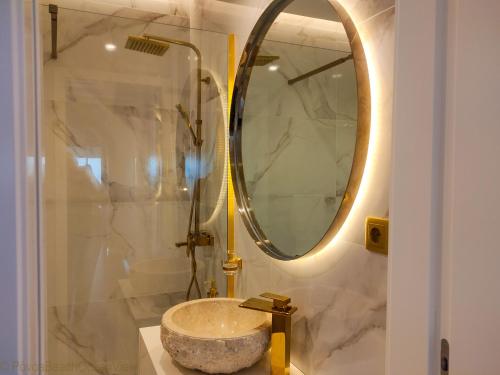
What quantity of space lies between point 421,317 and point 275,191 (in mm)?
750

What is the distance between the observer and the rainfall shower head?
80.7 inches

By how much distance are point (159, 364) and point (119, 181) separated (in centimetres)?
115

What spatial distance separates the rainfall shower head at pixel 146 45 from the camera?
6.72 ft

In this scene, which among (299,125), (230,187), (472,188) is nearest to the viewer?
(472,188)

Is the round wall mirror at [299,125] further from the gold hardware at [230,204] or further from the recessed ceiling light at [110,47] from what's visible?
the recessed ceiling light at [110,47]

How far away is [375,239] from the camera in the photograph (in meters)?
0.86

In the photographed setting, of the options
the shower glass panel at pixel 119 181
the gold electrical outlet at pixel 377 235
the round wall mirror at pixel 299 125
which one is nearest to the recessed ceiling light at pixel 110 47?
the shower glass panel at pixel 119 181

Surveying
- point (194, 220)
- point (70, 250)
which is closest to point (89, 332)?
point (70, 250)

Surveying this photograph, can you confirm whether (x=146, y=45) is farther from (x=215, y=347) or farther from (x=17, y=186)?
(x=17, y=186)

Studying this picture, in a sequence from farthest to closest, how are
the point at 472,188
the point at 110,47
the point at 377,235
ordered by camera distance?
the point at 110,47, the point at 377,235, the point at 472,188

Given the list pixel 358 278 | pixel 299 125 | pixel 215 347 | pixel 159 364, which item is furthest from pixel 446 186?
pixel 159 364

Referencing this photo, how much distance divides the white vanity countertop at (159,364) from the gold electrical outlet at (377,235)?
0.55 m

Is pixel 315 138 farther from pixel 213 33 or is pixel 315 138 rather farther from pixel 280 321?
pixel 213 33

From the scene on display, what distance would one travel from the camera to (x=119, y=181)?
6.80 ft
